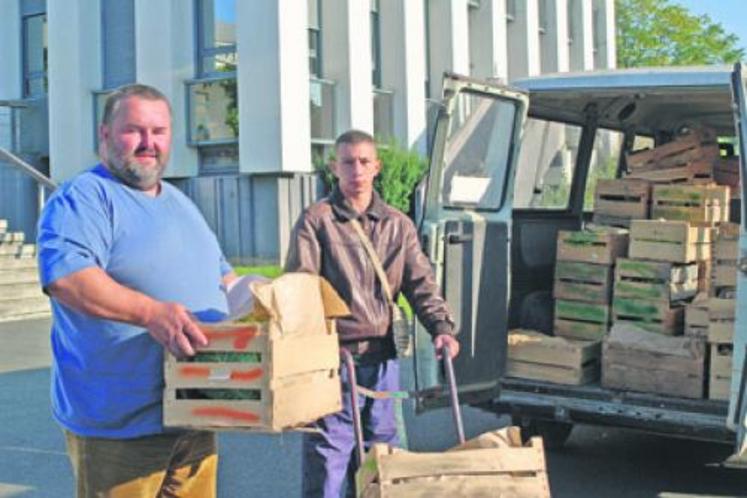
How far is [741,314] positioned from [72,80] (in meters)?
18.5

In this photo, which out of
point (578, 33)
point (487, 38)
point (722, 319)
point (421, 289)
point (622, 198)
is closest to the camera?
point (421, 289)

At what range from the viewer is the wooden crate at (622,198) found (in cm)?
763

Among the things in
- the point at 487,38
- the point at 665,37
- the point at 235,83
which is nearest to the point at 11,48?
the point at 235,83

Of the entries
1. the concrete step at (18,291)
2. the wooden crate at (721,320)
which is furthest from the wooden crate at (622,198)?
the concrete step at (18,291)

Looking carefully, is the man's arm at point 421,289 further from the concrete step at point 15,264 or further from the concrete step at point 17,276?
the concrete step at point 15,264

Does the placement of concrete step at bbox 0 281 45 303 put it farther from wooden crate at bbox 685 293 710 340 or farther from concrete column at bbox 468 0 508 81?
concrete column at bbox 468 0 508 81

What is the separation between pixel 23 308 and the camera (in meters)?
14.8

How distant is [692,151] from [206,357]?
595 centimetres

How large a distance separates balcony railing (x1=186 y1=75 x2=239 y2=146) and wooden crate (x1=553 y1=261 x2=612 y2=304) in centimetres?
1275

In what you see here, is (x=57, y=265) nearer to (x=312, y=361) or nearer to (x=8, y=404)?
(x=312, y=361)

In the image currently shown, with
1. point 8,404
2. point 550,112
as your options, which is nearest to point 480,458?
point 550,112

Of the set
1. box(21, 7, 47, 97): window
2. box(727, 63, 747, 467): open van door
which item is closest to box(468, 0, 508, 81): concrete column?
box(21, 7, 47, 97): window

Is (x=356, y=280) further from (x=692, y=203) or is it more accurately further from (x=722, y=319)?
(x=692, y=203)

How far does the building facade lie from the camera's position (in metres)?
18.3
